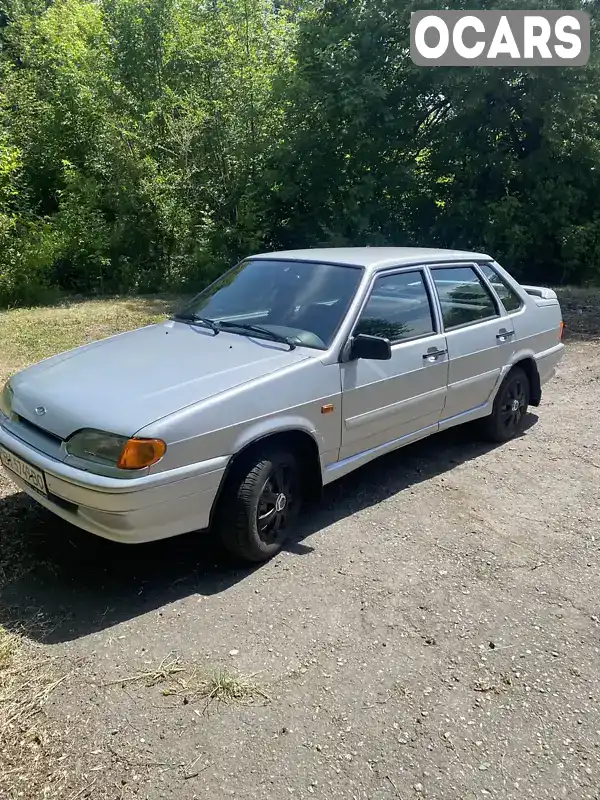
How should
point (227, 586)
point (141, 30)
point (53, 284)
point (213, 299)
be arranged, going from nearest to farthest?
point (227, 586), point (213, 299), point (53, 284), point (141, 30)

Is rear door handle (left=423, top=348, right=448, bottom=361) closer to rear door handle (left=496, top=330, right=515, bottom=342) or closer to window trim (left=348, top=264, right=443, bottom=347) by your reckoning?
window trim (left=348, top=264, right=443, bottom=347)

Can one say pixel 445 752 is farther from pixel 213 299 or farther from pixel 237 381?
pixel 213 299

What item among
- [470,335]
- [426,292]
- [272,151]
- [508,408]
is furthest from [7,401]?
[272,151]

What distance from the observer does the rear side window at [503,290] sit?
5.27 meters

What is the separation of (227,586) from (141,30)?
17.6 m

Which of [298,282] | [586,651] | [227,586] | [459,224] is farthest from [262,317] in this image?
[459,224]

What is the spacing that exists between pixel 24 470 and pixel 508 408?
12.6 ft

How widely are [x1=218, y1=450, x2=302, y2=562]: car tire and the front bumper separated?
0.14 m

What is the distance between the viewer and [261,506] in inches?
136

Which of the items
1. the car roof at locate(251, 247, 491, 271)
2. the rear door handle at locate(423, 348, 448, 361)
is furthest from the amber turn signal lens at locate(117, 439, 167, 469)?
the rear door handle at locate(423, 348, 448, 361)

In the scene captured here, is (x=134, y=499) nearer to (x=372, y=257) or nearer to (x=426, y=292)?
(x=372, y=257)

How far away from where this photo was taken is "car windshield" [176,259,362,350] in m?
3.95

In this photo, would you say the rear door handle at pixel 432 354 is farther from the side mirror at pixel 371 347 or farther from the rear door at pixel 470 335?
the side mirror at pixel 371 347

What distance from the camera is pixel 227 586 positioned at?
3359 mm
